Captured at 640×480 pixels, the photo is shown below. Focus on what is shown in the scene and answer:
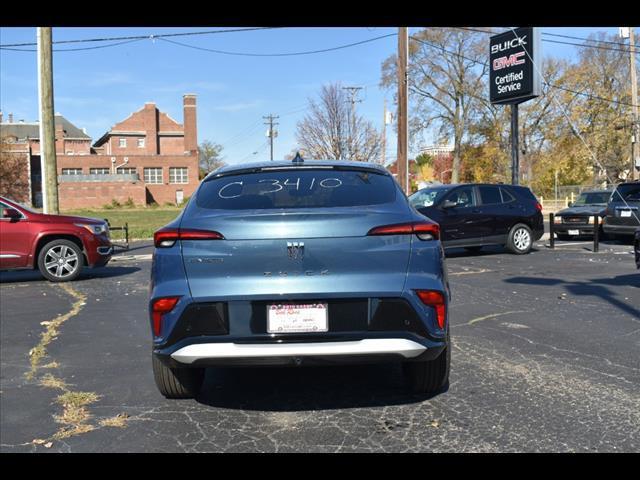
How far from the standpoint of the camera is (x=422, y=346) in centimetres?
383

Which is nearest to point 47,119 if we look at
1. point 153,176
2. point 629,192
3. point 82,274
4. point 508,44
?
point 82,274

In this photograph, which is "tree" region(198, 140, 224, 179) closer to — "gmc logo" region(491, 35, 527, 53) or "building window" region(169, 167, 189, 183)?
"building window" region(169, 167, 189, 183)

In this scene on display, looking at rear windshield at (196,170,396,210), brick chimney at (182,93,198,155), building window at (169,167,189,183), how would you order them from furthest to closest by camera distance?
brick chimney at (182,93,198,155) → building window at (169,167,189,183) → rear windshield at (196,170,396,210)

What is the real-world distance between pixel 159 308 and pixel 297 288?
2.87 ft

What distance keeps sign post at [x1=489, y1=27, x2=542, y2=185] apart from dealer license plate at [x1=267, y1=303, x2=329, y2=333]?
79.2 ft

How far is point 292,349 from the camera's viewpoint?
3.70 meters

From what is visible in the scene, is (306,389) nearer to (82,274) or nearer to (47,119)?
(82,274)

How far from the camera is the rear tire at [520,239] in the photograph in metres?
14.7

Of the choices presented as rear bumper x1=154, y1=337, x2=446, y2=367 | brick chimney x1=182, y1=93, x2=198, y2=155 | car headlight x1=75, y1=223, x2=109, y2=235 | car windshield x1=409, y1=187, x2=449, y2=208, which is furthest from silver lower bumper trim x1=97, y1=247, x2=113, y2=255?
brick chimney x1=182, y1=93, x2=198, y2=155

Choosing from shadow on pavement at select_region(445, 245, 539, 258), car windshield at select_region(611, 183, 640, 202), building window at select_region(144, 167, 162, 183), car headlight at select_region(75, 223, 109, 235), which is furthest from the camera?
building window at select_region(144, 167, 162, 183)

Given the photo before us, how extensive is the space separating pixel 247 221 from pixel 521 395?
2.35 m

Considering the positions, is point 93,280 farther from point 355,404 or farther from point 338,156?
point 338,156

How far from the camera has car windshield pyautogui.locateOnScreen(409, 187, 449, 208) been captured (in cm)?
1438
